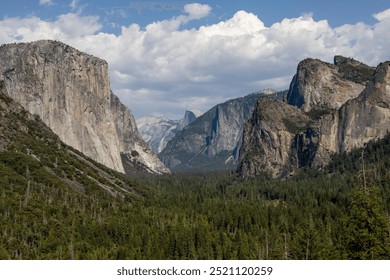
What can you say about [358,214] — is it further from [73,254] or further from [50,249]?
[50,249]

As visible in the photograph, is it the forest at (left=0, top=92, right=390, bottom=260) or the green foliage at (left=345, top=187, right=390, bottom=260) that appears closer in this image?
the green foliage at (left=345, top=187, right=390, bottom=260)

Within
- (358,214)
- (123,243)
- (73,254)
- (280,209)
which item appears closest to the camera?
(358,214)

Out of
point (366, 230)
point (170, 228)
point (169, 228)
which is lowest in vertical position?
point (169, 228)

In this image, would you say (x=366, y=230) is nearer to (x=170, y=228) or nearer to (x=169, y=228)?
(x=170, y=228)

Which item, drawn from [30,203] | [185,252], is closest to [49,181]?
[30,203]

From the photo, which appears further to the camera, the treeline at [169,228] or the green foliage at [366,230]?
the treeline at [169,228]

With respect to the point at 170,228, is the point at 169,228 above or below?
below

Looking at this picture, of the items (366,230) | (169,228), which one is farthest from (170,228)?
(366,230)

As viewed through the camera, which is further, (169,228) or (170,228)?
(169,228)

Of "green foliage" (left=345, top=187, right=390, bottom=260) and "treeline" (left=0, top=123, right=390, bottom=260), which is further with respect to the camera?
"treeline" (left=0, top=123, right=390, bottom=260)

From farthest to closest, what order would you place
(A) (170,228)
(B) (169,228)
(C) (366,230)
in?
(B) (169,228)
(A) (170,228)
(C) (366,230)
